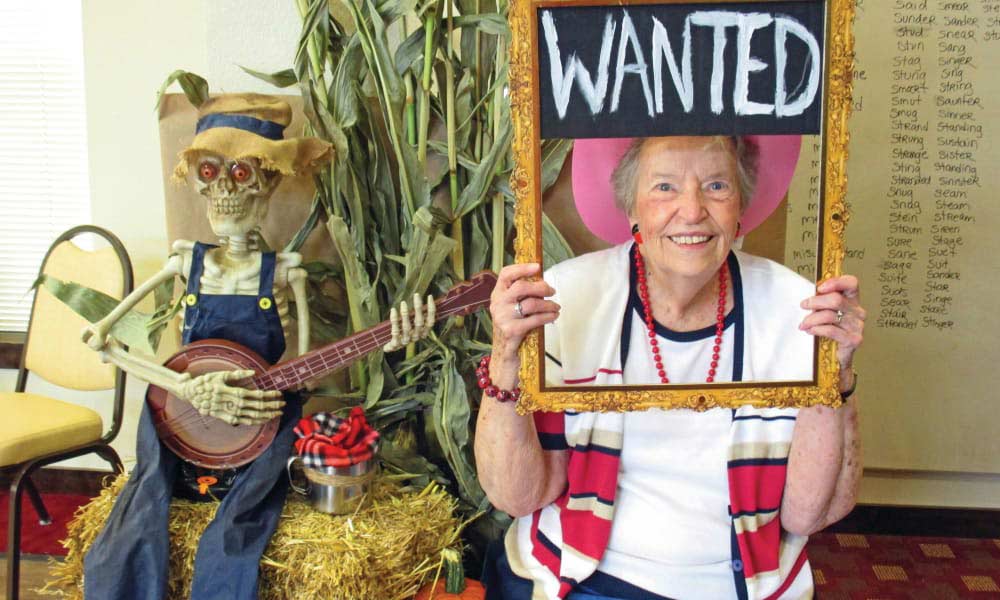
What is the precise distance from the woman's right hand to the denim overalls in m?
0.61

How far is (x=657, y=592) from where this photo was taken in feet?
4.17

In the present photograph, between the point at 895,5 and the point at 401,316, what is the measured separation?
1873 mm

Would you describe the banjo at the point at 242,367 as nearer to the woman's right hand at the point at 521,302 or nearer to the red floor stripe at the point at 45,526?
the woman's right hand at the point at 521,302

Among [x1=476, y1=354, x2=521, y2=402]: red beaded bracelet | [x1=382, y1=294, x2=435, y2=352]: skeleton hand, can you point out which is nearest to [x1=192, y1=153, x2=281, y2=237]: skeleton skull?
[x1=382, y1=294, x2=435, y2=352]: skeleton hand

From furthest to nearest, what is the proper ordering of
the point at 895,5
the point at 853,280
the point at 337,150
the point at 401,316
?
1. the point at 895,5
2. the point at 337,150
3. the point at 401,316
4. the point at 853,280

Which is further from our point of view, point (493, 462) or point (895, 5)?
point (895, 5)

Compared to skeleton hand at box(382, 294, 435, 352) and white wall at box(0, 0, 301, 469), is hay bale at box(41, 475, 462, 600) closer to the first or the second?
skeleton hand at box(382, 294, 435, 352)

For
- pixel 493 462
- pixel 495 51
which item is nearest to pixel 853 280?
pixel 493 462

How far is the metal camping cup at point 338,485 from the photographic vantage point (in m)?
1.47

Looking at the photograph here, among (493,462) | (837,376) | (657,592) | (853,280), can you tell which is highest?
(853,280)

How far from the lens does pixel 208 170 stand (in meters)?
1.47

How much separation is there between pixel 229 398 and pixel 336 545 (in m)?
0.34

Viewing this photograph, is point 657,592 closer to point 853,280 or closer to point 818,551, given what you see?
point 853,280

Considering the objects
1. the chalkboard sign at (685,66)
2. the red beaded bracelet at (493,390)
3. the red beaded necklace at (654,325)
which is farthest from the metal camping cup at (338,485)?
the chalkboard sign at (685,66)
